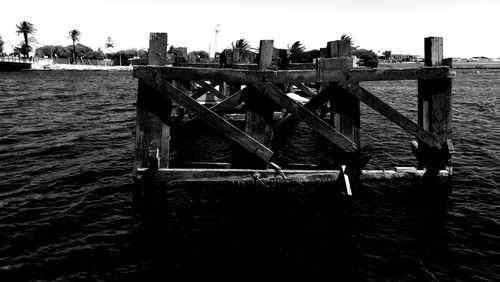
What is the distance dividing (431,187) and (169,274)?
5.84 metres

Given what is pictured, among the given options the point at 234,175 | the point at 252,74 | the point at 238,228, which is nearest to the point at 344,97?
the point at 252,74

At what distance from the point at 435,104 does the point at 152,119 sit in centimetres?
507

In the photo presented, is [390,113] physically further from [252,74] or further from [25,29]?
[25,29]

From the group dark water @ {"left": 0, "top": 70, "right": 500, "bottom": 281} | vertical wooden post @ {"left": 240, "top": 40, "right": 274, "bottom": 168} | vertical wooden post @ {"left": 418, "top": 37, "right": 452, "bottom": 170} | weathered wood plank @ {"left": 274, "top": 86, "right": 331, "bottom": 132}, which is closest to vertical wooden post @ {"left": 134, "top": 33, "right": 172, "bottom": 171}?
dark water @ {"left": 0, "top": 70, "right": 500, "bottom": 281}

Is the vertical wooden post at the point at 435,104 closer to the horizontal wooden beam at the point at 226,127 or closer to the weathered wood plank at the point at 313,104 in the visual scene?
the weathered wood plank at the point at 313,104

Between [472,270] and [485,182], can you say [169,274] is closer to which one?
[472,270]

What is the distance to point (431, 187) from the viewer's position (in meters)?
7.71

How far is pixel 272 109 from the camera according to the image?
6.29m

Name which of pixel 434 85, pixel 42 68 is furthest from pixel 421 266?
pixel 42 68

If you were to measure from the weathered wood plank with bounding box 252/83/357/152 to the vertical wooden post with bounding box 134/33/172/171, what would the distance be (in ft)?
5.47

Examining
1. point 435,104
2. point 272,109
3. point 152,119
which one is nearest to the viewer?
point 152,119

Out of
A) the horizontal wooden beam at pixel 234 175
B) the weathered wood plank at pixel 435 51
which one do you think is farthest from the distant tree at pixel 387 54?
the horizontal wooden beam at pixel 234 175

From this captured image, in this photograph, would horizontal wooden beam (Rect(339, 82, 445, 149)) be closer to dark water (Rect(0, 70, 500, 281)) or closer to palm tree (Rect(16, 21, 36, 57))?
dark water (Rect(0, 70, 500, 281))

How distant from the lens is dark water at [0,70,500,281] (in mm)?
5047
